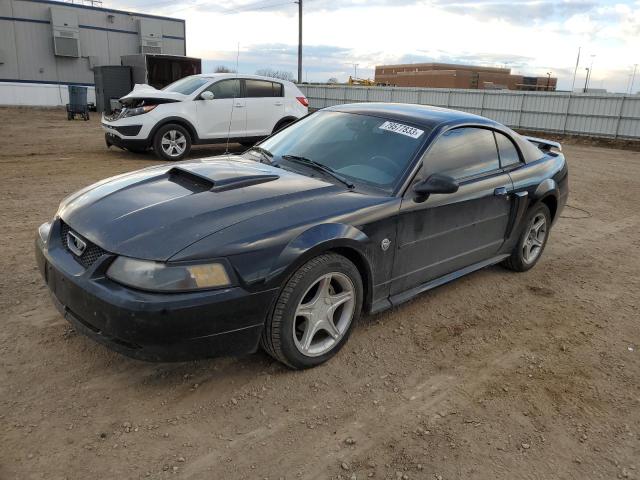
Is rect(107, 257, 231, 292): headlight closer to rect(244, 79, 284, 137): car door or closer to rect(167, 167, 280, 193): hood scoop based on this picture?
rect(167, 167, 280, 193): hood scoop

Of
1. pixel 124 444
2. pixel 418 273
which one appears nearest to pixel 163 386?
pixel 124 444

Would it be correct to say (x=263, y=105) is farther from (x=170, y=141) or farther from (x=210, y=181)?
(x=210, y=181)

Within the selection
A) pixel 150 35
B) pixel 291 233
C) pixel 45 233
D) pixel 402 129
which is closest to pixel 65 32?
pixel 150 35

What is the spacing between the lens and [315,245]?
280 centimetres

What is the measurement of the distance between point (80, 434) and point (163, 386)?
1.65 feet

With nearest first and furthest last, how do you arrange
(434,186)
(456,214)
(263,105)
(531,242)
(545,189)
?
(434,186)
(456,214)
(545,189)
(531,242)
(263,105)

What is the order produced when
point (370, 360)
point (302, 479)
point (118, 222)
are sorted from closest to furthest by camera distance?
point (302, 479) → point (118, 222) → point (370, 360)

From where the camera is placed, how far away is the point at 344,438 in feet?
8.39

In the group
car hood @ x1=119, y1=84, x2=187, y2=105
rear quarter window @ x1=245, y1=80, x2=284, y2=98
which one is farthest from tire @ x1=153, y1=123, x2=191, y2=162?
rear quarter window @ x1=245, y1=80, x2=284, y2=98

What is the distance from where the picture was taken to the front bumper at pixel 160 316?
2441 mm

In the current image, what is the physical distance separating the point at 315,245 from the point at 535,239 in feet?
10.0

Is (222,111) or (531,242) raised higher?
(222,111)

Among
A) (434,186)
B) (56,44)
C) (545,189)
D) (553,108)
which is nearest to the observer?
(434,186)

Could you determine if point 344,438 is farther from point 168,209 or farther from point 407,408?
point 168,209
